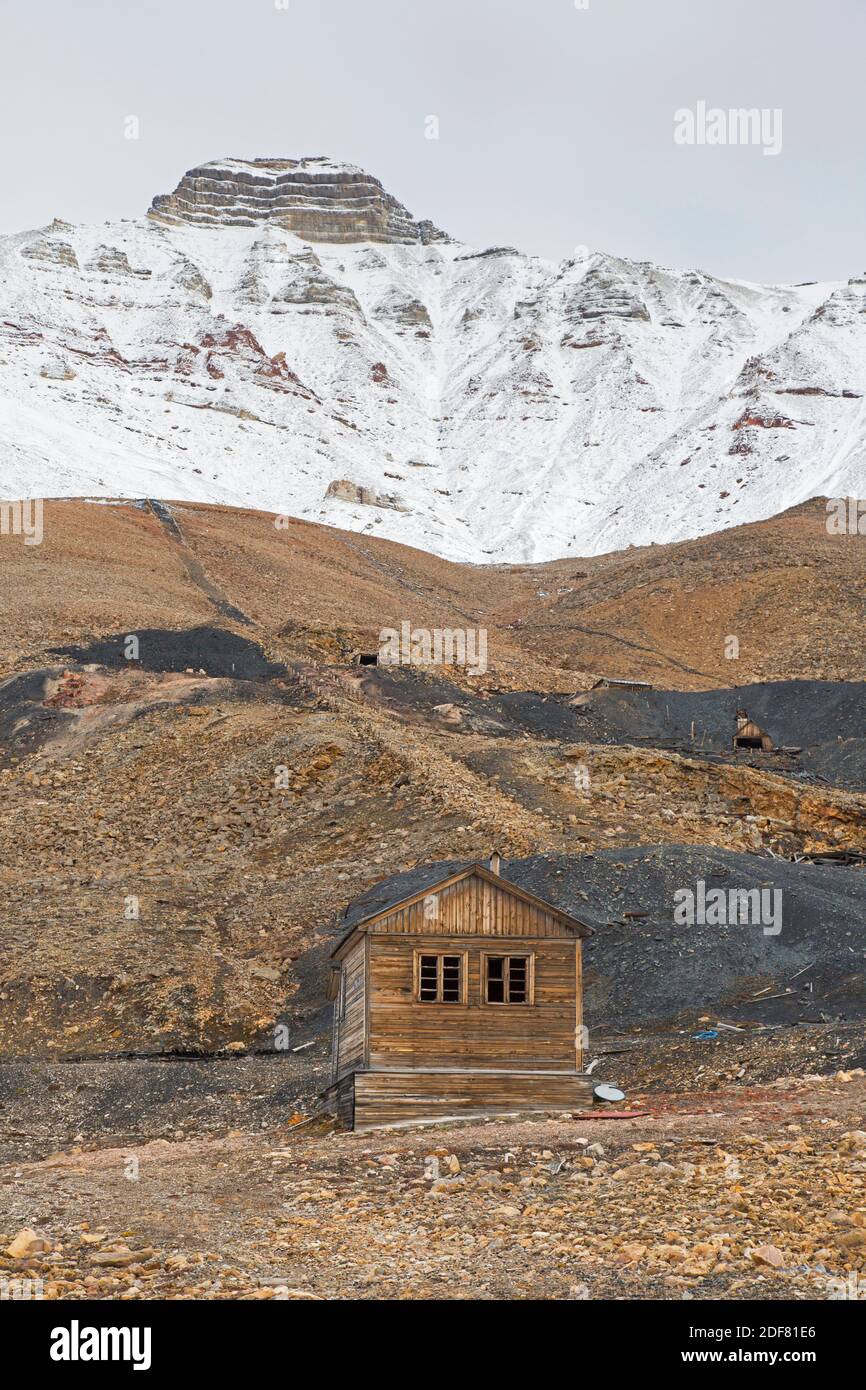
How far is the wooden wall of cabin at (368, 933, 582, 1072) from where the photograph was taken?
65.5 ft

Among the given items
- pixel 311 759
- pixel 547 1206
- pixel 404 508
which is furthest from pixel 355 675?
pixel 404 508

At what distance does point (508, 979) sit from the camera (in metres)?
20.4

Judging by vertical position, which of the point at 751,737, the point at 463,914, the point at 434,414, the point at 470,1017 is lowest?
the point at 470,1017

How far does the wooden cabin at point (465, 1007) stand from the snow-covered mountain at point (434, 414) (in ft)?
283

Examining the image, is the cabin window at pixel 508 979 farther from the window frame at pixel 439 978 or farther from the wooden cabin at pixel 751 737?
the wooden cabin at pixel 751 737

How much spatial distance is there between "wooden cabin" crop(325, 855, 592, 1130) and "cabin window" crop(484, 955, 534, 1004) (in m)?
0.01

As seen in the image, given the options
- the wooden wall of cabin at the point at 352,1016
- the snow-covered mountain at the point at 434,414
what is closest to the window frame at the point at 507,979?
the wooden wall of cabin at the point at 352,1016

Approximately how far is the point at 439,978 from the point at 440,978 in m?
0.01

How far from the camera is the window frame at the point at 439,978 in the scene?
66.1 ft

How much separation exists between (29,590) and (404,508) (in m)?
71.1

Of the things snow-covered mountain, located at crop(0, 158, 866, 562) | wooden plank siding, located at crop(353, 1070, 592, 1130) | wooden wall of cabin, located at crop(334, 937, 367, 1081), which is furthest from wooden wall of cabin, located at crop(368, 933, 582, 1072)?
snow-covered mountain, located at crop(0, 158, 866, 562)

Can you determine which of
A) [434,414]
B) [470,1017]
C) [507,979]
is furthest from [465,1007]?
[434,414]

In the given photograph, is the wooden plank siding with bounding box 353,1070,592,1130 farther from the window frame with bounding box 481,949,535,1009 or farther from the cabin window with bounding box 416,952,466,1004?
the cabin window with bounding box 416,952,466,1004

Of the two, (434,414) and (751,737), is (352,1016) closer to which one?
(751,737)
